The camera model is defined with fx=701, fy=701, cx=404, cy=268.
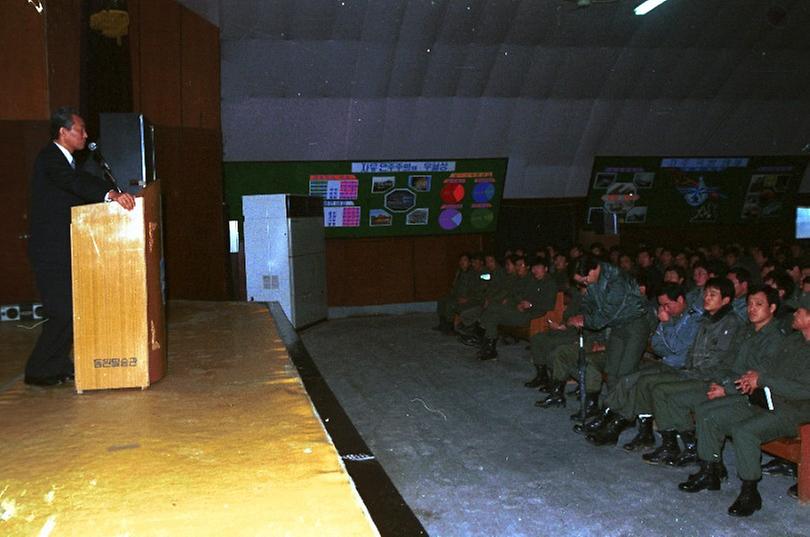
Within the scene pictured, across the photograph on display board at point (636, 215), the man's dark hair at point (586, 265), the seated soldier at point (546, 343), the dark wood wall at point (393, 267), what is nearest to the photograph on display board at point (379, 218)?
the dark wood wall at point (393, 267)

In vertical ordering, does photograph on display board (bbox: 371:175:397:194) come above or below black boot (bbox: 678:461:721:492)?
above

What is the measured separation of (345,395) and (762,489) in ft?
11.1

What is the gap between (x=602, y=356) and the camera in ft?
16.6

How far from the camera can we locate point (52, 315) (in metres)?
2.80

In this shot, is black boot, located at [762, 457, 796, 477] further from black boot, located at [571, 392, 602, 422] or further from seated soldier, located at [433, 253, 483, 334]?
seated soldier, located at [433, 253, 483, 334]

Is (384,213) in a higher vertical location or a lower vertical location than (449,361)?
higher

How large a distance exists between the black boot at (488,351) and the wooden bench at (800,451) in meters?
4.04

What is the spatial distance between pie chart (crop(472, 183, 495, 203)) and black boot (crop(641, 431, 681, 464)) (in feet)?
22.4

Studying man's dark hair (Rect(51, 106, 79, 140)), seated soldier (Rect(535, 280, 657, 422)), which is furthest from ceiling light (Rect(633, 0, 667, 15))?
man's dark hair (Rect(51, 106, 79, 140))

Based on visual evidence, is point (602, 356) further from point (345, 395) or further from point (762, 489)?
point (345, 395)

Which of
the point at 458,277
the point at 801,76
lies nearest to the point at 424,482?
the point at 458,277

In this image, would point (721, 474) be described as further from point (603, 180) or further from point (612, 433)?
point (603, 180)

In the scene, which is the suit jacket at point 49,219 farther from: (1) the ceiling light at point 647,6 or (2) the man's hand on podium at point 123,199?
(1) the ceiling light at point 647,6

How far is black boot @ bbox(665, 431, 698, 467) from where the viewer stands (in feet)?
13.3
